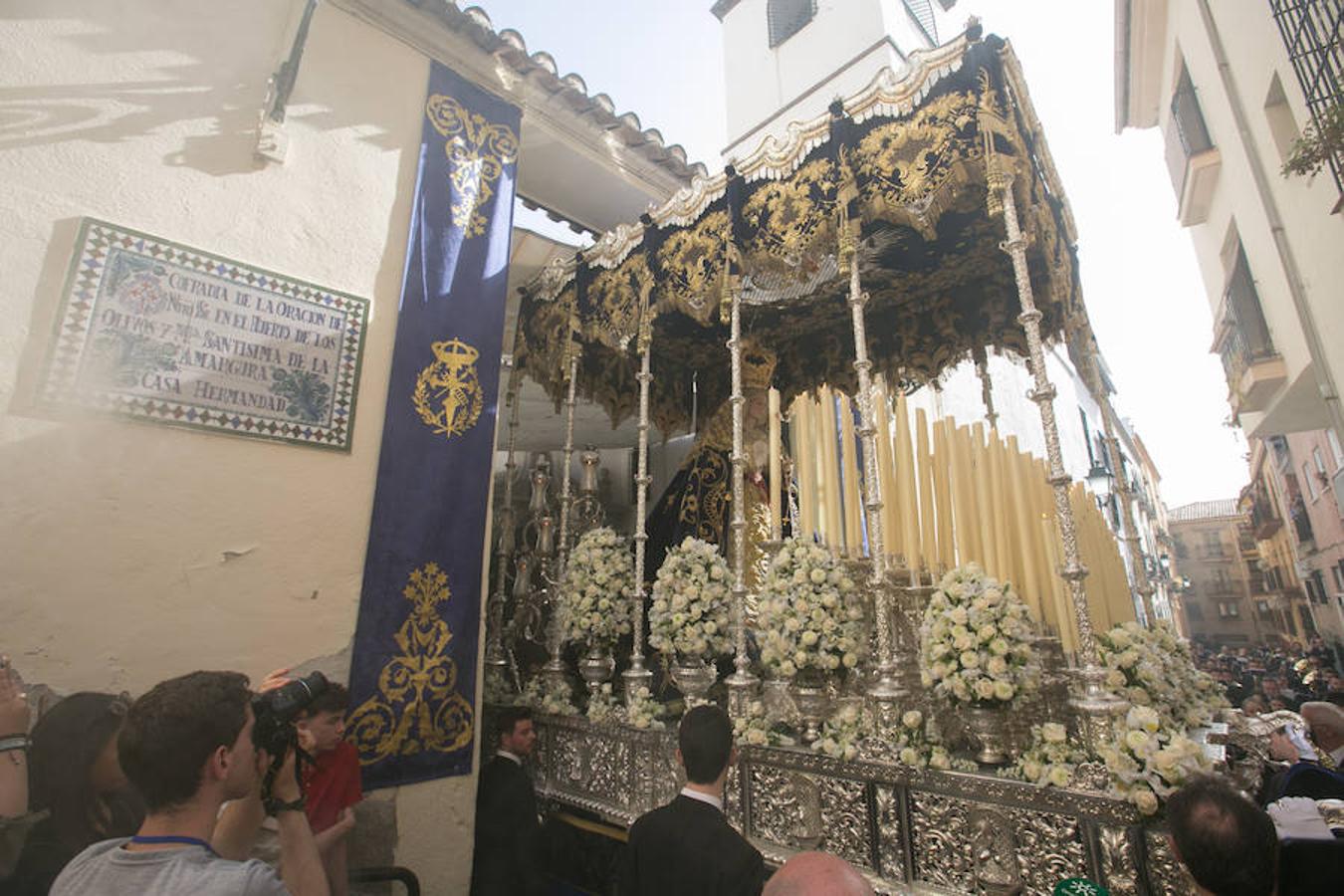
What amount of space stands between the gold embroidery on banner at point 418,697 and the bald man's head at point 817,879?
266cm

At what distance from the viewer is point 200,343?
125 inches

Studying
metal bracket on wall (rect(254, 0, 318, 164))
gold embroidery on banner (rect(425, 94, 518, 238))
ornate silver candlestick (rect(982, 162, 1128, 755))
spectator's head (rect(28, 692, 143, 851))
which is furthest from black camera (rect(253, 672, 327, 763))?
gold embroidery on banner (rect(425, 94, 518, 238))

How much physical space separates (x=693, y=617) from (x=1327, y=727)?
364 cm

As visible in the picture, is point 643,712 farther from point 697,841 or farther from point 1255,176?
point 1255,176

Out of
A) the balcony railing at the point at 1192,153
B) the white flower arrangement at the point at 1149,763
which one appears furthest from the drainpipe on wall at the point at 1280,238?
the white flower arrangement at the point at 1149,763

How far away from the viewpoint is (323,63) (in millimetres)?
3973

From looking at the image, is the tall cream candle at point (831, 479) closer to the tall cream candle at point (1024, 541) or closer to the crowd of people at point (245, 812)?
the tall cream candle at point (1024, 541)

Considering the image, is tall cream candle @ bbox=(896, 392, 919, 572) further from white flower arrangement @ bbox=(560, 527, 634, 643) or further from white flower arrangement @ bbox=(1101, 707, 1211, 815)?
white flower arrangement @ bbox=(560, 527, 634, 643)

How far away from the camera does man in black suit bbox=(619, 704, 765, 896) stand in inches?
72.3

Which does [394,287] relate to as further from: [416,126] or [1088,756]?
[1088,756]

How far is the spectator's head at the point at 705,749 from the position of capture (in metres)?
2.08

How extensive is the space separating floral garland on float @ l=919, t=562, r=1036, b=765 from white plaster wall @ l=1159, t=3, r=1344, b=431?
4.94m

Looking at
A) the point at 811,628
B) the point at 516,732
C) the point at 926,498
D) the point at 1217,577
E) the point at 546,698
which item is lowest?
the point at 516,732

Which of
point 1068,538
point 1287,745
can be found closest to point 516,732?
point 1068,538
